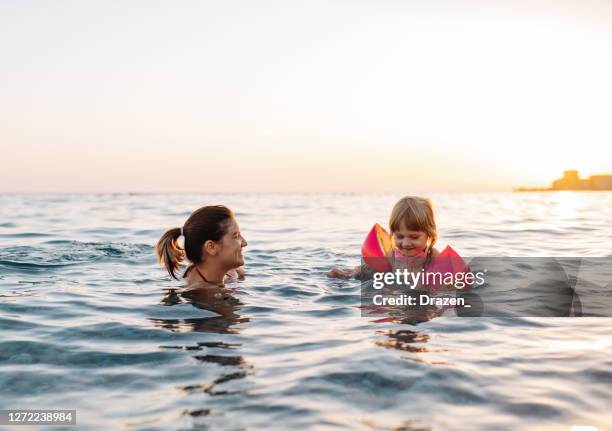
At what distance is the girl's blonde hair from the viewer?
22.8ft

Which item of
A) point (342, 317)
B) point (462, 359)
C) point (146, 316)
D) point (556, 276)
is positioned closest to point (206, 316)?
point (146, 316)

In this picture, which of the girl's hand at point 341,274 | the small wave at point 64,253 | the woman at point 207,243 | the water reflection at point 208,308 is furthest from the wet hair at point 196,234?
the small wave at point 64,253

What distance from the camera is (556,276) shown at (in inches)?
332

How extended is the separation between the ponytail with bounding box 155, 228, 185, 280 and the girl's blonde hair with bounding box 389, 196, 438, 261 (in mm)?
2561

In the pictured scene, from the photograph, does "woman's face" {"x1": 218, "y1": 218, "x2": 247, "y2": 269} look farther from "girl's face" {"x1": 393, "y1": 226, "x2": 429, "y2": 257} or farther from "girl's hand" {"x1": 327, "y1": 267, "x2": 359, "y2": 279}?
"girl's face" {"x1": 393, "y1": 226, "x2": 429, "y2": 257}

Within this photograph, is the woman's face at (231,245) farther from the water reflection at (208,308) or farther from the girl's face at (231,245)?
the water reflection at (208,308)

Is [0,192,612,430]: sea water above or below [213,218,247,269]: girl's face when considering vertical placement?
below

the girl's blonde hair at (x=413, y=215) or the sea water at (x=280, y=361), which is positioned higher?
the girl's blonde hair at (x=413, y=215)

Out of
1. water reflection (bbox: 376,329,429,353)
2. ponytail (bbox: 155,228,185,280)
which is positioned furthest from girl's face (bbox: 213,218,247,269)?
water reflection (bbox: 376,329,429,353)

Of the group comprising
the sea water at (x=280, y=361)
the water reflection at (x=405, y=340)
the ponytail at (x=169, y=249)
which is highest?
the ponytail at (x=169, y=249)

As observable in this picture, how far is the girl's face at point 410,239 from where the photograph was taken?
706 centimetres

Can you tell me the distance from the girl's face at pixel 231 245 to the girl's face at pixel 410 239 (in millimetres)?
1839

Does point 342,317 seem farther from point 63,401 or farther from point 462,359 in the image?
point 63,401

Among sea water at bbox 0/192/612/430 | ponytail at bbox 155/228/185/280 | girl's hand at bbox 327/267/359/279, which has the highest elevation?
ponytail at bbox 155/228/185/280
